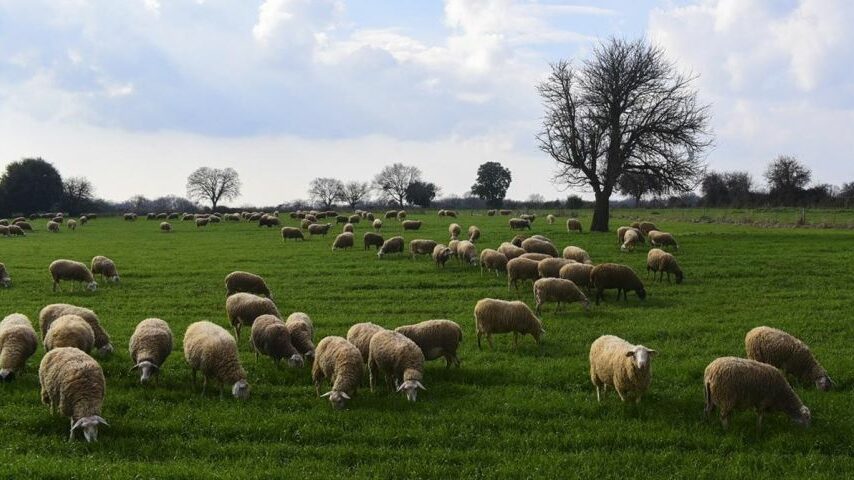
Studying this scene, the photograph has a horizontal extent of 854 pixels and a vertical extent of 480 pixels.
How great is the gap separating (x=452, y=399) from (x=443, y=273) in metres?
14.4

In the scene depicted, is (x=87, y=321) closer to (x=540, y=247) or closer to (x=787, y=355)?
(x=787, y=355)

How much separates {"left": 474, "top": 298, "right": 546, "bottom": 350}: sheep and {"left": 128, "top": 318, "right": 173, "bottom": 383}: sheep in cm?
614

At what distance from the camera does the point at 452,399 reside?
935cm

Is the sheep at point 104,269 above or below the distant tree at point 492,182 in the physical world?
below

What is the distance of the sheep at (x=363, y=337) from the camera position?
35.7 feet

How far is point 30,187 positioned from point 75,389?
109 meters

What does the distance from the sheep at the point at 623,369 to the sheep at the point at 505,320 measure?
→ 2979 millimetres

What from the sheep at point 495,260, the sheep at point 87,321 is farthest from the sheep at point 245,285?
the sheep at point 495,260

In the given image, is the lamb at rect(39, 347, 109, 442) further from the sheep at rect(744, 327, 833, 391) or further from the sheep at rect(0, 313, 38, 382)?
the sheep at rect(744, 327, 833, 391)

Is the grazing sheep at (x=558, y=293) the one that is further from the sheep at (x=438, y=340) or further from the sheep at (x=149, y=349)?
the sheep at (x=149, y=349)

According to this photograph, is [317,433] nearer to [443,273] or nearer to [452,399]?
[452,399]

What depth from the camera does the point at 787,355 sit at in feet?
33.4

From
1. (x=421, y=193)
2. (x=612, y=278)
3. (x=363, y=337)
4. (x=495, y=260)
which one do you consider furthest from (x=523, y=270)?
(x=421, y=193)

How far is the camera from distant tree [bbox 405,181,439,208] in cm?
13212
